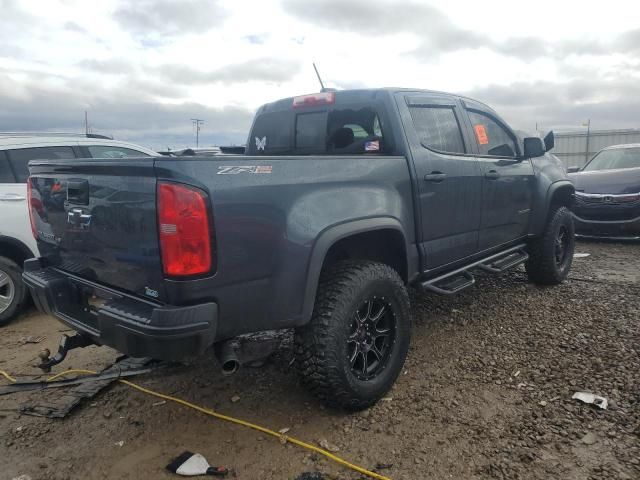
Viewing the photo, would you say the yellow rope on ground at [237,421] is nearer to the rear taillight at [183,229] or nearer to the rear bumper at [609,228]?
the rear taillight at [183,229]

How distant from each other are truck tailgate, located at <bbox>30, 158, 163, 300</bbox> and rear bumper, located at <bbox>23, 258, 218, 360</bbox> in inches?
2.9

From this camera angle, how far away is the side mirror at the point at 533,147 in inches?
185

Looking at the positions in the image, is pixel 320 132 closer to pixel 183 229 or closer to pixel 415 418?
pixel 183 229

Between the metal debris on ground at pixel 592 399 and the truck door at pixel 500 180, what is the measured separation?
1.44m

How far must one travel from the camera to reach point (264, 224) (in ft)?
7.76

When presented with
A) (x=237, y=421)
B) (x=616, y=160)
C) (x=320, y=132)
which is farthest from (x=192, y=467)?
(x=616, y=160)

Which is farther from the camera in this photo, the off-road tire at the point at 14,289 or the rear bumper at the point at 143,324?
the off-road tire at the point at 14,289

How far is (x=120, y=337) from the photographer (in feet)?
7.51

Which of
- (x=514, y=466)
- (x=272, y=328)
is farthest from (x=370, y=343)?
(x=514, y=466)

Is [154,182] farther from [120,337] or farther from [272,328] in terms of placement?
[272,328]

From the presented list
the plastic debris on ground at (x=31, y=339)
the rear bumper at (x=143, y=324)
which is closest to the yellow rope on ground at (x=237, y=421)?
the plastic debris on ground at (x=31, y=339)

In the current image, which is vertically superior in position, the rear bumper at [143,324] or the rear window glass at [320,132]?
the rear window glass at [320,132]

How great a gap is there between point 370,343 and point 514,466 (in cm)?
98

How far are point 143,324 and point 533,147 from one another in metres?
3.94
